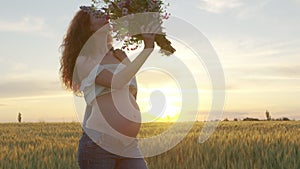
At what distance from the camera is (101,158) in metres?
3.07

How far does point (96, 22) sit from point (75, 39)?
0.21 m

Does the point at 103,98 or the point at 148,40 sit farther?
→ the point at 103,98

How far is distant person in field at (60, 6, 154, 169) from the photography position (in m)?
3.04

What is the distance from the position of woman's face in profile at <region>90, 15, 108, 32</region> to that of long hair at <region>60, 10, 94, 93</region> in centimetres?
3

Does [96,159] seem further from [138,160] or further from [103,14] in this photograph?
[103,14]

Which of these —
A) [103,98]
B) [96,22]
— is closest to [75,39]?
[96,22]

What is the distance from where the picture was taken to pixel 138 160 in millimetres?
3166

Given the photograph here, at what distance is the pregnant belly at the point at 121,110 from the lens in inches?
121

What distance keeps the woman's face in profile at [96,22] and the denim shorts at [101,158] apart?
815mm

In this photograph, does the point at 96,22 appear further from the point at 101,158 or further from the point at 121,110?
the point at 101,158

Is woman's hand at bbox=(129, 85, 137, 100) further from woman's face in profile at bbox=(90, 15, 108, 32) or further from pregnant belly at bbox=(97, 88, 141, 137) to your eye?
woman's face in profile at bbox=(90, 15, 108, 32)

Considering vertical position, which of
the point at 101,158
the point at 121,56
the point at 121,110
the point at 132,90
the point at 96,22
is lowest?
the point at 101,158

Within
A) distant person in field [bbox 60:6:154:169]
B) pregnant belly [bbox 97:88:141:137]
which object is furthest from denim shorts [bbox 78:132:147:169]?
pregnant belly [bbox 97:88:141:137]

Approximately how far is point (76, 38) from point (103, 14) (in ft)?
0.94
